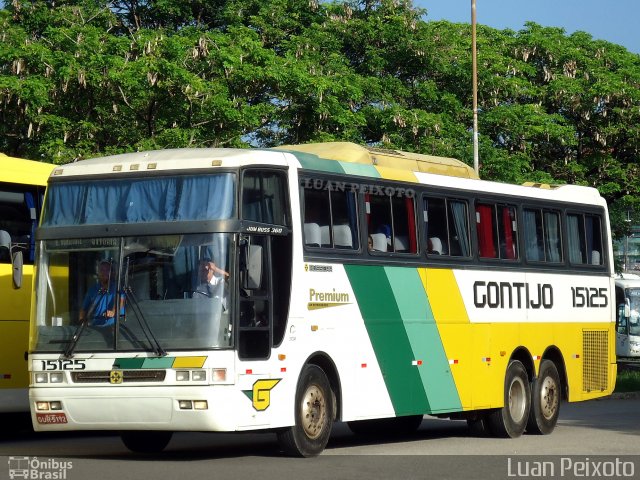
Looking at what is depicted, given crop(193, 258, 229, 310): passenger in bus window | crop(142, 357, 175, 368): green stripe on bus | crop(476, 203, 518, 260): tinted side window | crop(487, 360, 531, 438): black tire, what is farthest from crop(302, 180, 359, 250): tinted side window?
crop(487, 360, 531, 438): black tire

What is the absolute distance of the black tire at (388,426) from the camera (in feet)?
66.4

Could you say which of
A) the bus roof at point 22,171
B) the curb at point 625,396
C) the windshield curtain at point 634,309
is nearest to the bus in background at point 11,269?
the bus roof at point 22,171

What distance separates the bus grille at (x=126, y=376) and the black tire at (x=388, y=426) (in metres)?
6.29

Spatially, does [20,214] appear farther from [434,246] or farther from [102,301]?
[434,246]

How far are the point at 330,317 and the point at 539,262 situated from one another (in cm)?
579

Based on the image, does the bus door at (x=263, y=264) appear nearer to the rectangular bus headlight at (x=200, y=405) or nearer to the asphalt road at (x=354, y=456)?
the rectangular bus headlight at (x=200, y=405)

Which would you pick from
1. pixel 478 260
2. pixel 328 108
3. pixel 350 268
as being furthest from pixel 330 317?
pixel 328 108

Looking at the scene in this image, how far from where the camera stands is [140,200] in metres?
15.0

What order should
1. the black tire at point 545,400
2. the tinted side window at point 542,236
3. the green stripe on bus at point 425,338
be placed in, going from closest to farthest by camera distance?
the green stripe on bus at point 425,338, the black tire at point 545,400, the tinted side window at point 542,236

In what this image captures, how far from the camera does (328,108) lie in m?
36.5


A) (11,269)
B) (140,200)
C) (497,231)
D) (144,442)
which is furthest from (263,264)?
(497,231)

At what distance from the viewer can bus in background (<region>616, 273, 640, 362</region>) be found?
52537 mm

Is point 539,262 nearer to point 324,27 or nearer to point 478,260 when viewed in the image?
point 478,260

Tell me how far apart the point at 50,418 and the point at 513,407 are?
759 cm
